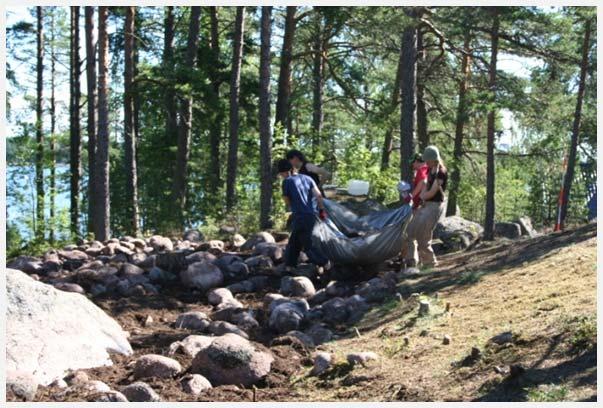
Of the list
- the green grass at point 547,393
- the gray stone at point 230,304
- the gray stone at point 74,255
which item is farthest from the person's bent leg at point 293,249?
the green grass at point 547,393

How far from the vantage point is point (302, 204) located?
35.7 feet

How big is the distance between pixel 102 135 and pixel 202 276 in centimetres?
804

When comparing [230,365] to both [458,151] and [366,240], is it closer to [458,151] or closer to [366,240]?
[366,240]

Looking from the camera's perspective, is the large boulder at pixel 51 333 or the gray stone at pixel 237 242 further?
the gray stone at pixel 237 242

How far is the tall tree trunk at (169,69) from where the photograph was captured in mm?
21312

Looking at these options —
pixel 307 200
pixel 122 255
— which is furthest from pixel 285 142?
pixel 307 200

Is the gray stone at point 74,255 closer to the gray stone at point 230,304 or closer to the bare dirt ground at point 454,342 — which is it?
the bare dirt ground at point 454,342

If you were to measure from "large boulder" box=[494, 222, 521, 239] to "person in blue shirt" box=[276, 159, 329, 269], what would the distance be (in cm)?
722

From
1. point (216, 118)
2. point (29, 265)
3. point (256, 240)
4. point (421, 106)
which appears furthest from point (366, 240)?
point (421, 106)

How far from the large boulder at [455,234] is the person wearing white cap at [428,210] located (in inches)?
128

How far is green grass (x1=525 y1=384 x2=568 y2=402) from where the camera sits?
4949mm

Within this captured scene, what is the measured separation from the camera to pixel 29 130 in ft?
87.0

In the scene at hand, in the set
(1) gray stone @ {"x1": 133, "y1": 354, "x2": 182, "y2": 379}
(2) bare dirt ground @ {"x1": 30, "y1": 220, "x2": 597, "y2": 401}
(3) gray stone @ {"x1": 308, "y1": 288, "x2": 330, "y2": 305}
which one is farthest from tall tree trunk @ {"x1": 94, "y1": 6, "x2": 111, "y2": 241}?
(1) gray stone @ {"x1": 133, "y1": 354, "x2": 182, "y2": 379}

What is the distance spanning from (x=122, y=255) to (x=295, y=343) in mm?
5973
